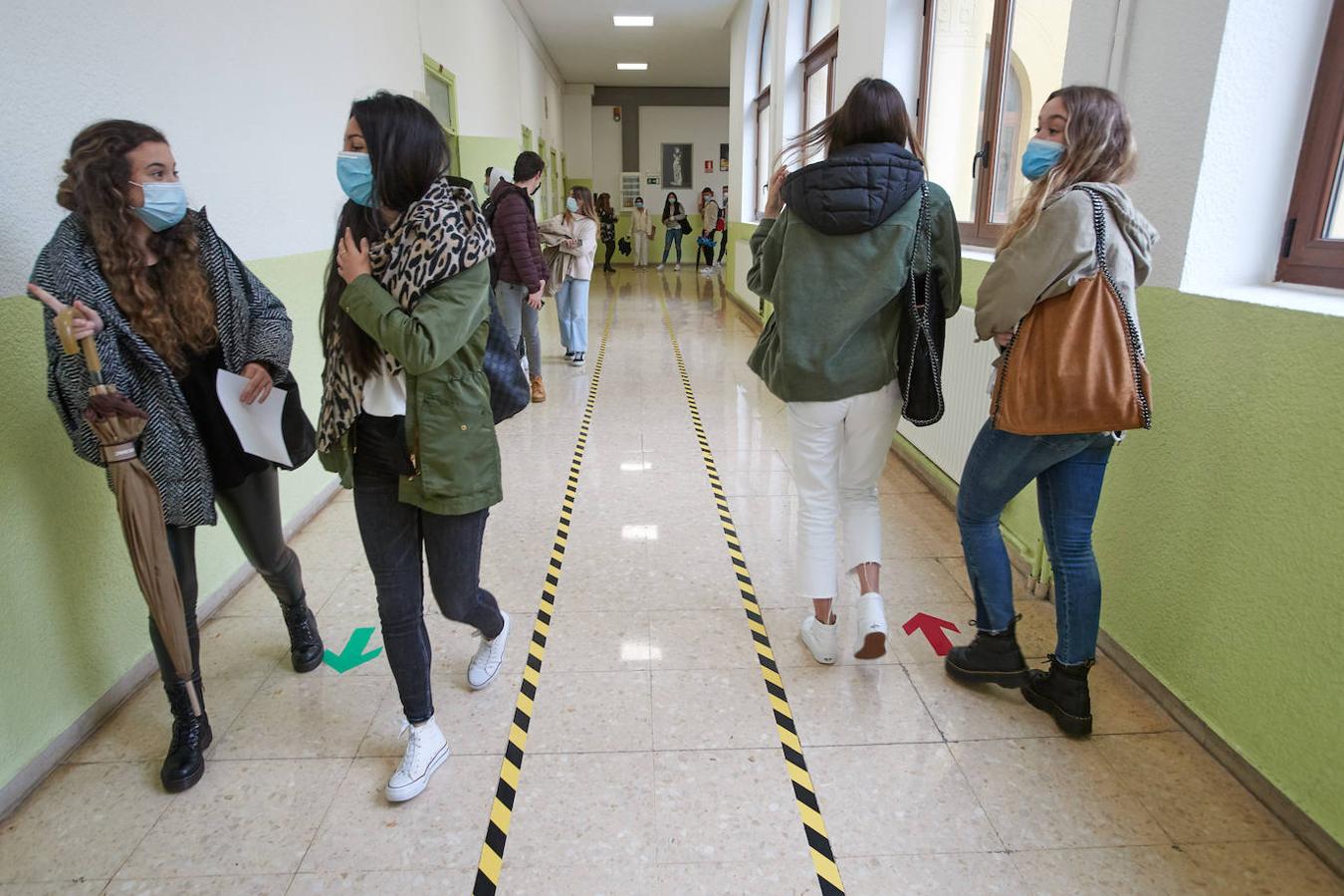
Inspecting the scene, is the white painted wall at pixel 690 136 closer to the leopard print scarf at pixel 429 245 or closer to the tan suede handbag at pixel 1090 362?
the tan suede handbag at pixel 1090 362

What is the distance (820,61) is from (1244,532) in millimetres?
6318

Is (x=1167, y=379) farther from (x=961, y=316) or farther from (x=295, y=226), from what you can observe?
(x=295, y=226)

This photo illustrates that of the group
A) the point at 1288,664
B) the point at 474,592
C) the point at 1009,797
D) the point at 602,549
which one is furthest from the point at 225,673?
the point at 1288,664

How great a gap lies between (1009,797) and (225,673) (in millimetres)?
2220

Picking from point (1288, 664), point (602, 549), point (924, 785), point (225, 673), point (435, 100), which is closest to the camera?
point (1288, 664)

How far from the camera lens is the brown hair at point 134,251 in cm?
170

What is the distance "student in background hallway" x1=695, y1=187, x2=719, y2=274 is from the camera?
15.8 metres

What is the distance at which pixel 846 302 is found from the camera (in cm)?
210

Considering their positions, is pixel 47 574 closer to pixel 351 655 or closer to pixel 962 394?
pixel 351 655

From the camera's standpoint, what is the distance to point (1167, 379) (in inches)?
87.0

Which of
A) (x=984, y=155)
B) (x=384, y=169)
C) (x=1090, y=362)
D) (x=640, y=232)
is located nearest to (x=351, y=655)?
(x=384, y=169)

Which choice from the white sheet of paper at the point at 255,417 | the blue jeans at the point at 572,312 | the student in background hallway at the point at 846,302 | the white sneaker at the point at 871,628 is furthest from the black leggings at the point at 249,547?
the blue jeans at the point at 572,312

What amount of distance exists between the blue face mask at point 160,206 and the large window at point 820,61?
5.65 meters

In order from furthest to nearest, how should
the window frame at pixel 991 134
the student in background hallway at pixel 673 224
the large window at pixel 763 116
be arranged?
the student in background hallway at pixel 673 224, the large window at pixel 763 116, the window frame at pixel 991 134
